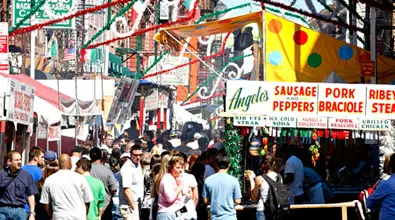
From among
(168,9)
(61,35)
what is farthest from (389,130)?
(168,9)

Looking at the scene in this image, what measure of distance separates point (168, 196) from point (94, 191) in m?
0.97

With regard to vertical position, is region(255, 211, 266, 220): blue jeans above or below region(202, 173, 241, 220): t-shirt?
below

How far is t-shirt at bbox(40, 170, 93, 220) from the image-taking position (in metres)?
13.2

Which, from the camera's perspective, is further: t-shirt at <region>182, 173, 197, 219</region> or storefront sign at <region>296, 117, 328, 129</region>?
storefront sign at <region>296, 117, 328, 129</region>

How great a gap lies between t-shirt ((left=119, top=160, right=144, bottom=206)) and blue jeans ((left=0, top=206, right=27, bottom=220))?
2010mm

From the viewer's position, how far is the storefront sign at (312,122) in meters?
17.6

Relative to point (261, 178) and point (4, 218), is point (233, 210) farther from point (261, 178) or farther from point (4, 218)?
point (4, 218)

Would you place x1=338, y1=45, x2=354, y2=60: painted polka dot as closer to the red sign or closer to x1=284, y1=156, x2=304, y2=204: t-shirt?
the red sign

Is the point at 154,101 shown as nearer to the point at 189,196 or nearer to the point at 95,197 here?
the point at 189,196

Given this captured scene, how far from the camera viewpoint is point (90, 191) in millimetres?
13500

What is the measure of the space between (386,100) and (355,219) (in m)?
2.02

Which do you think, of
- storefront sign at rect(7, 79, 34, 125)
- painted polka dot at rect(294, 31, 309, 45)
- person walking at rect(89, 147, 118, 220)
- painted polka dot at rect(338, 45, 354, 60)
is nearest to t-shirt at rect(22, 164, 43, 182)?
person walking at rect(89, 147, 118, 220)

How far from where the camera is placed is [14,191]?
46.8 ft

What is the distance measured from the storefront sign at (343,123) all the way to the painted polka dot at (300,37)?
10.5m
